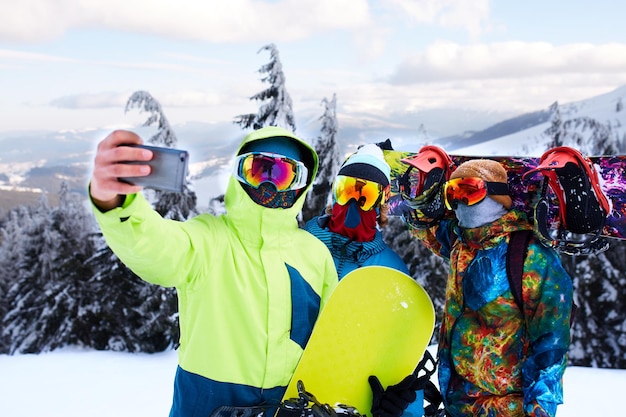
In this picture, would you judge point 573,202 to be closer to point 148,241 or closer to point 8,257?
point 148,241

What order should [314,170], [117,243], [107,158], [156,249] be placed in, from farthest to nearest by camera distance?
[314,170], [156,249], [117,243], [107,158]

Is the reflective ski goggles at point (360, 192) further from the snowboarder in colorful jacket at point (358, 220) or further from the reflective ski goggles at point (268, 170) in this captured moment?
the reflective ski goggles at point (268, 170)

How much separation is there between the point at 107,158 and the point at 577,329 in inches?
794

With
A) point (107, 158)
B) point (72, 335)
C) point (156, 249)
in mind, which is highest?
point (107, 158)

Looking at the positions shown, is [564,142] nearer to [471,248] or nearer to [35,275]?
[471,248]

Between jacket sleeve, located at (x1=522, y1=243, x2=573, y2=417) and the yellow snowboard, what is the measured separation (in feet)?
1.83

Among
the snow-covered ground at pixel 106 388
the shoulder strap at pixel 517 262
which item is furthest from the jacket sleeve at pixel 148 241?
the snow-covered ground at pixel 106 388

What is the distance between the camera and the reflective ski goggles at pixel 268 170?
2283 mm

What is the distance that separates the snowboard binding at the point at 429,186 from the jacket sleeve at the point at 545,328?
73cm

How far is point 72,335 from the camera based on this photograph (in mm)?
23328

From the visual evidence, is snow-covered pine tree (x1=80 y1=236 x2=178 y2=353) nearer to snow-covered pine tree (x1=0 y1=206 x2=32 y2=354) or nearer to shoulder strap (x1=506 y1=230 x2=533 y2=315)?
snow-covered pine tree (x1=0 y1=206 x2=32 y2=354)

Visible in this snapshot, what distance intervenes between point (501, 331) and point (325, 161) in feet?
40.7

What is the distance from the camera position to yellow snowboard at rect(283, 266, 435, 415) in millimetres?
2498

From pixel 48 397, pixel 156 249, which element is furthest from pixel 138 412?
pixel 156 249
